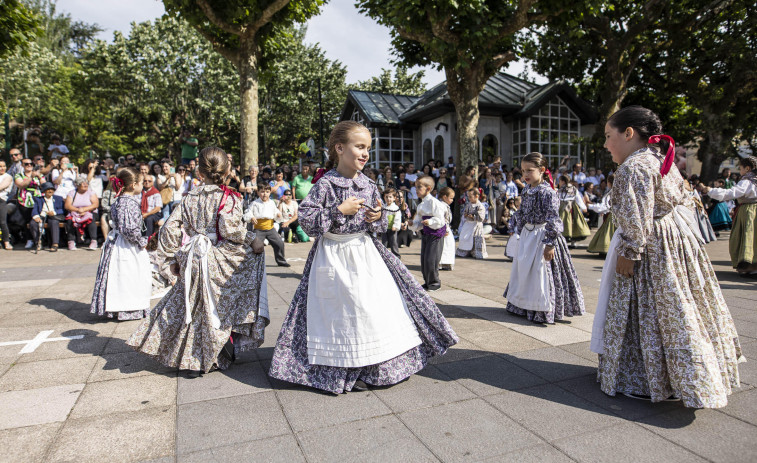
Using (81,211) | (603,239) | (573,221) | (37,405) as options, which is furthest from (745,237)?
(81,211)

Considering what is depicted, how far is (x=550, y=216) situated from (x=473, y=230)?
18.9ft

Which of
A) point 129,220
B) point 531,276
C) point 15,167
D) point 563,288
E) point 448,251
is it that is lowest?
point 563,288

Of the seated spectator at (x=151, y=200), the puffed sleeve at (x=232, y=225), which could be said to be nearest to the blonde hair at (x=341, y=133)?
the puffed sleeve at (x=232, y=225)

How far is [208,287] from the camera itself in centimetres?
353

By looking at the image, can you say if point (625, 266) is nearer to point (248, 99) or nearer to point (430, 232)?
point (430, 232)

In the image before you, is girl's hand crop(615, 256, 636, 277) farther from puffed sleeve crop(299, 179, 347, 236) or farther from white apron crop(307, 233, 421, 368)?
puffed sleeve crop(299, 179, 347, 236)

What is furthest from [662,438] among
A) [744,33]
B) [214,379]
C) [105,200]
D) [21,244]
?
[744,33]

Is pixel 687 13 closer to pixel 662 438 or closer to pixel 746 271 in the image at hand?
pixel 746 271

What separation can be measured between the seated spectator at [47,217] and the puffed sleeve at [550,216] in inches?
447

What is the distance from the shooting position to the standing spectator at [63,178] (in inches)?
453

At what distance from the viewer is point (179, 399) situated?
10.2 feet

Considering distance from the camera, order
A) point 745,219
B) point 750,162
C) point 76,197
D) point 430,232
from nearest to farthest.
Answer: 1. point 430,232
2. point 750,162
3. point 745,219
4. point 76,197

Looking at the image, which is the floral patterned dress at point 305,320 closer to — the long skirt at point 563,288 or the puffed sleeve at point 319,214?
the puffed sleeve at point 319,214

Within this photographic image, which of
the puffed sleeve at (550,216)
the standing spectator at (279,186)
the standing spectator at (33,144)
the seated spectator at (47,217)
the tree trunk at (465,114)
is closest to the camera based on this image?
the puffed sleeve at (550,216)
